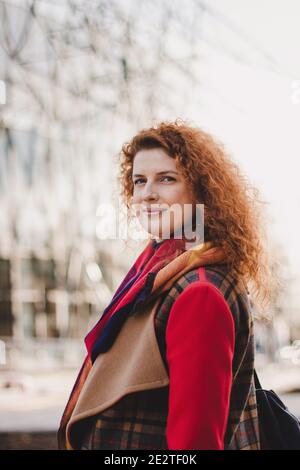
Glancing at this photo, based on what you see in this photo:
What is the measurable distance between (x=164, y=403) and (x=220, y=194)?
47cm

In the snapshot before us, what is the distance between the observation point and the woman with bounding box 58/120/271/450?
1.25 m

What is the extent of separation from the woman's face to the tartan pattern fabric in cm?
15

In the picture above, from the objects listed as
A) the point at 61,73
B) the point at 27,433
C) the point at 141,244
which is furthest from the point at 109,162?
the point at 141,244

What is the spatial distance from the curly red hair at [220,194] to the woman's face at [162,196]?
0.06 feet

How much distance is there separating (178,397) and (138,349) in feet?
0.49

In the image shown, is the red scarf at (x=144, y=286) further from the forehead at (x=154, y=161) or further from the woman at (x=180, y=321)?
the forehead at (x=154, y=161)

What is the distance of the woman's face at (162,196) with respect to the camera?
148 cm

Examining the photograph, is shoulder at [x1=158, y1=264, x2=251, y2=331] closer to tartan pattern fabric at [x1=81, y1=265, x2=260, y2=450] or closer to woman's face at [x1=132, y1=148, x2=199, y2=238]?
tartan pattern fabric at [x1=81, y1=265, x2=260, y2=450]

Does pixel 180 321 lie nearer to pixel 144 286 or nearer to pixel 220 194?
pixel 144 286

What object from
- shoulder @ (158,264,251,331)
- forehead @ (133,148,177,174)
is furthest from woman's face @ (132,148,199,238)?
shoulder @ (158,264,251,331)

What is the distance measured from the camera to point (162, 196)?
148 centimetres

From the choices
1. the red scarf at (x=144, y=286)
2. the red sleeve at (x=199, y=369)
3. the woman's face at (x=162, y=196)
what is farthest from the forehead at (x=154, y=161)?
the red sleeve at (x=199, y=369)

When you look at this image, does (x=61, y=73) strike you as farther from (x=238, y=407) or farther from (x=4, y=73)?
(x=238, y=407)

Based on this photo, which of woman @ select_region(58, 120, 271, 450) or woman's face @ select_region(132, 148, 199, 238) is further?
woman's face @ select_region(132, 148, 199, 238)
